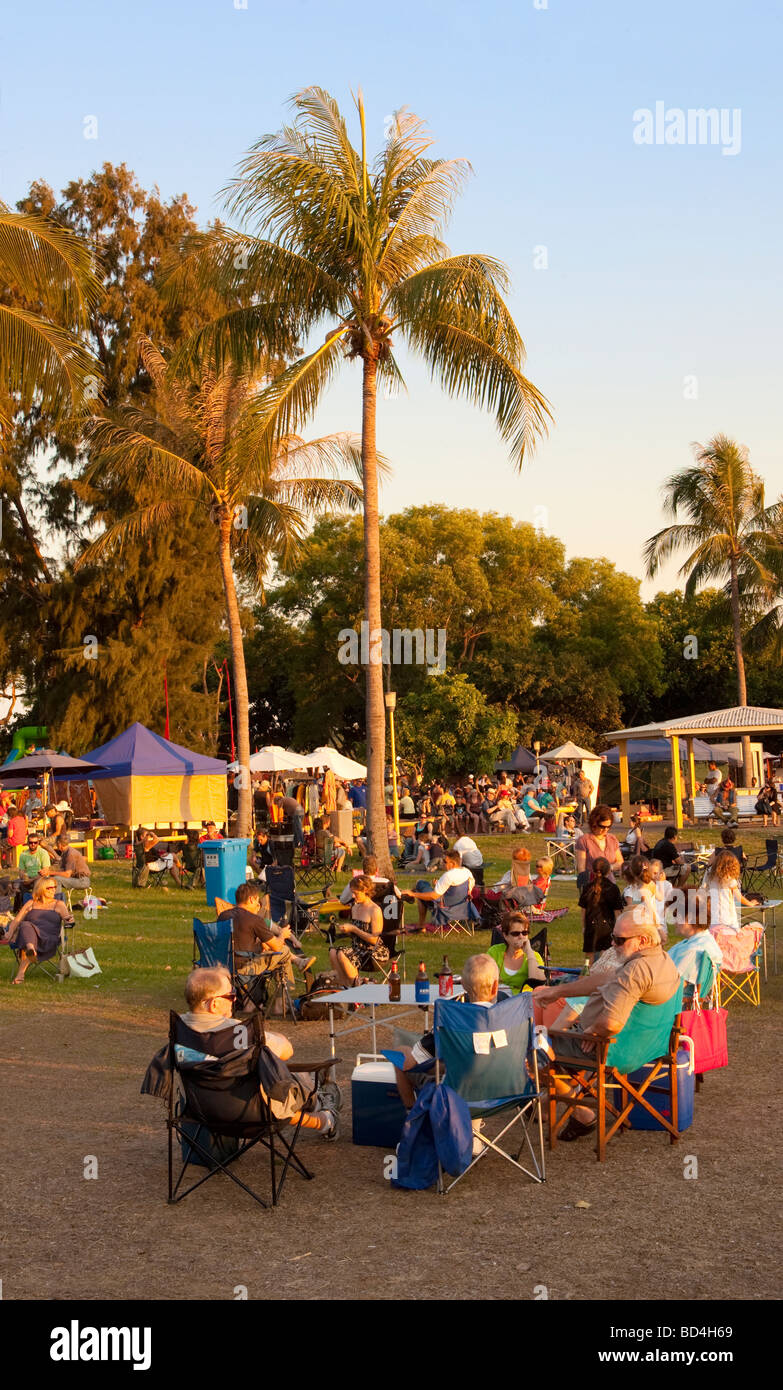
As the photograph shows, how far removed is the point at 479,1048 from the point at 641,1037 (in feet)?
3.03

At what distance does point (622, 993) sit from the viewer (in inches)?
260

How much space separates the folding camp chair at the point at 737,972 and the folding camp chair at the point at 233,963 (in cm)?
330

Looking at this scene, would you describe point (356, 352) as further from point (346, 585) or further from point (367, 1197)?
point (346, 585)

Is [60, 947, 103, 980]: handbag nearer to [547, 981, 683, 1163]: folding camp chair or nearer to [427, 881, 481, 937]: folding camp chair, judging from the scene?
[427, 881, 481, 937]: folding camp chair

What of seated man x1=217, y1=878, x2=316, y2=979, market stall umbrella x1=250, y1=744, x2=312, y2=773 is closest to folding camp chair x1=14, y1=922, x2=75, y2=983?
seated man x1=217, y1=878, x2=316, y2=979

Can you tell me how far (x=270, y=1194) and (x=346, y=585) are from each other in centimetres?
4065

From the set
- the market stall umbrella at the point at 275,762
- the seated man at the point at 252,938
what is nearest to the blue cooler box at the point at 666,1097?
the seated man at the point at 252,938

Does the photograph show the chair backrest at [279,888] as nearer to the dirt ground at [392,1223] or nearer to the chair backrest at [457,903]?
the chair backrest at [457,903]

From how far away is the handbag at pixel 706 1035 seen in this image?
7.68m

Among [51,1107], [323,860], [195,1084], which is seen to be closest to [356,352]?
[323,860]

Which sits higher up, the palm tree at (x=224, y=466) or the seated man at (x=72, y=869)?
the palm tree at (x=224, y=466)

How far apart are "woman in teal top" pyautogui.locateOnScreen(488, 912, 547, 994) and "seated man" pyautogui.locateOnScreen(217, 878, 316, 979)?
1.81 metres

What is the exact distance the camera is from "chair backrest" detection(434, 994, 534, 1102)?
630 centimetres

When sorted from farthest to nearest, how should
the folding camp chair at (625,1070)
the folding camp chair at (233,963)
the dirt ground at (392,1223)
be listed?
the folding camp chair at (233,963), the folding camp chair at (625,1070), the dirt ground at (392,1223)
